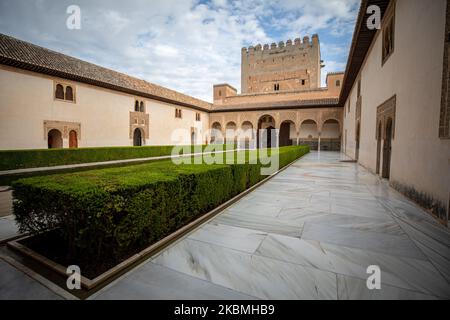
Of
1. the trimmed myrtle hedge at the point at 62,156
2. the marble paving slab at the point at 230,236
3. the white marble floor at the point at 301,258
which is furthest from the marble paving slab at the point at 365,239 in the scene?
the trimmed myrtle hedge at the point at 62,156

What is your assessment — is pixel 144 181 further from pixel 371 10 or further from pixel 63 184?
pixel 371 10

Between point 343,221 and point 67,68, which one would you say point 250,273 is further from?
point 67,68

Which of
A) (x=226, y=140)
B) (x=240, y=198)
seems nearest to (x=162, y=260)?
(x=240, y=198)

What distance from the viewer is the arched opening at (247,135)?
88.6ft

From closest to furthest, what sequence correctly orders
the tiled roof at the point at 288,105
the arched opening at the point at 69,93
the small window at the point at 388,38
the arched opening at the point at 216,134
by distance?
the small window at the point at 388,38 → the arched opening at the point at 69,93 → the tiled roof at the point at 288,105 → the arched opening at the point at 216,134

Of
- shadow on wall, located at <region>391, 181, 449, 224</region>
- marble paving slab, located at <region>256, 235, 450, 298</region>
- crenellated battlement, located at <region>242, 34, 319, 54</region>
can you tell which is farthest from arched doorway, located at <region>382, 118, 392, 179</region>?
crenellated battlement, located at <region>242, 34, 319, 54</region>

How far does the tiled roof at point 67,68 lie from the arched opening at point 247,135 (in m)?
10.2

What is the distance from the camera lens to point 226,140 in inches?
1095

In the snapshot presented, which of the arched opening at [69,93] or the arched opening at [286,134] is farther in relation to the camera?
the arched opening at [286,134]

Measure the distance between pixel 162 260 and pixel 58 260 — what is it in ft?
3.57

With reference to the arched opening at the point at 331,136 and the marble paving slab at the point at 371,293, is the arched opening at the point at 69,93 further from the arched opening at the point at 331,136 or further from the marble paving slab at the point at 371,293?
→ the arched opening at the point at 331,136

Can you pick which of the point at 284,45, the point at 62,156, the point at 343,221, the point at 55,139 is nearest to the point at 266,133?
the point at 284,45

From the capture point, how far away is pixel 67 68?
13.3 m

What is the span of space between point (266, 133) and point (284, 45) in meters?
16.9
